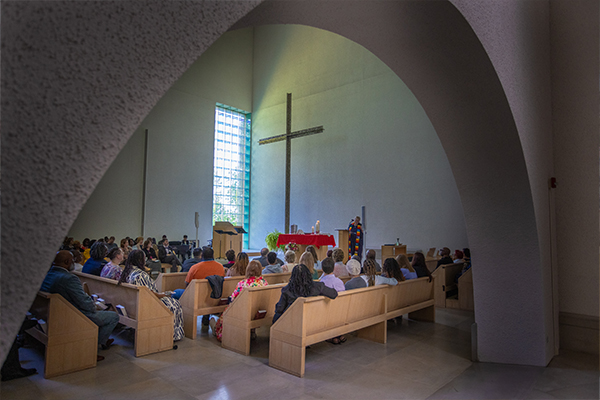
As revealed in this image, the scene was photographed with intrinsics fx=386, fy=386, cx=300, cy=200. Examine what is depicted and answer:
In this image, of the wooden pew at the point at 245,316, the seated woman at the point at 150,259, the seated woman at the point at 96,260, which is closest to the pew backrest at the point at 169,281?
the seated woman at the point at 96,260

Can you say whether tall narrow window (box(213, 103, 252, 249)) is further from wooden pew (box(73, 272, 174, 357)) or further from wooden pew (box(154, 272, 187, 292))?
wooden pew (box(73, 272, 174, 357))

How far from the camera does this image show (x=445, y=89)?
314 cm

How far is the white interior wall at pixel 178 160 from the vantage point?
12352 mm

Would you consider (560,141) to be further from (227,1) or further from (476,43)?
(227,1)

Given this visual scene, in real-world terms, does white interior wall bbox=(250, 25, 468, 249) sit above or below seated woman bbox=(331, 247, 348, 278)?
above

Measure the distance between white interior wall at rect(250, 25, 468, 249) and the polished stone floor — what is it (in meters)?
6.79

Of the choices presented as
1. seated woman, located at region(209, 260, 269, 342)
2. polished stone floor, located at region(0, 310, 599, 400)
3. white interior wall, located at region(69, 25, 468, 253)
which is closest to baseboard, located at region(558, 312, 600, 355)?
polished stone floor, located at region(0, 310, 599, 400)

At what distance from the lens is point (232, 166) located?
15805 mm

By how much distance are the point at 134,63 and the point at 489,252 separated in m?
A: 3.66

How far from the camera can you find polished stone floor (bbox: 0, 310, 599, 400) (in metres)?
2.95

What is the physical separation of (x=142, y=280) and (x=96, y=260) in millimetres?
1172

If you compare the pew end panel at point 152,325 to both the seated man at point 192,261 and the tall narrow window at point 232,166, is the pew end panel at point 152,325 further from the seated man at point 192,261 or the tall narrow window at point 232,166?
the tall narrow window at point 232,166

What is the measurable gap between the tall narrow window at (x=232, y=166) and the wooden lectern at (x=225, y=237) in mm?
3307

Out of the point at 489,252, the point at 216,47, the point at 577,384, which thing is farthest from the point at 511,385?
the point at 216,47
